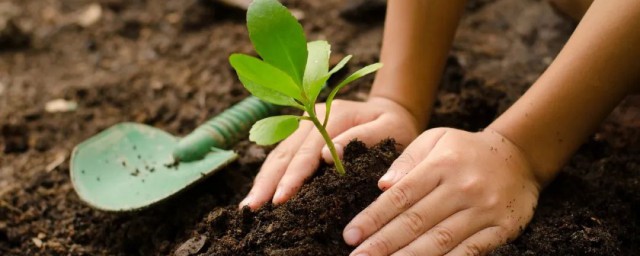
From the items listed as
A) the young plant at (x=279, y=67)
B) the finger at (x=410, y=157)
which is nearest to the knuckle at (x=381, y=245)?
the finger at (x=410, y=157)

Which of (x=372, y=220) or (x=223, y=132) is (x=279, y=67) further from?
(x=223, y=132)

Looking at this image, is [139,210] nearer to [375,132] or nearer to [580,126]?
[375,132]

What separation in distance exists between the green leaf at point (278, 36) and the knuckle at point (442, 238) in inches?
13.6

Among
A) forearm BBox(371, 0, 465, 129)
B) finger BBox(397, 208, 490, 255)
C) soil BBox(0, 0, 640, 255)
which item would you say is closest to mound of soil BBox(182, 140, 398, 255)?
soil BBox(0, 0, 640, 255)

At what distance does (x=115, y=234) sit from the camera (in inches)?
57.5

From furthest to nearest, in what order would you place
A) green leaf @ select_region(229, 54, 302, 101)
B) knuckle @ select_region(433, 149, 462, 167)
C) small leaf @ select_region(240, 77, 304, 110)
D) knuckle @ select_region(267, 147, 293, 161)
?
knuckle @ select_region(267, 147, 293, 161)
knuckle @ select_region(433, 149, 462, 167)
small leaf @ select_region(240, 77, 304, 110)
green leaf @ select_region(229, 54, 302, 101)

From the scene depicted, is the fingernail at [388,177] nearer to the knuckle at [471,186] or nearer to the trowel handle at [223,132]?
the knuckle at [471,186]

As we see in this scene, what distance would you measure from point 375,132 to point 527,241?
35cm

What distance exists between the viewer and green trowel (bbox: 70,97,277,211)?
1.40 metres

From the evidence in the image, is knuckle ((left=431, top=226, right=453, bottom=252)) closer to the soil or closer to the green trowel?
the soil

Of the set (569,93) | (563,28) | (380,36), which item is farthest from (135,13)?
(569,93)

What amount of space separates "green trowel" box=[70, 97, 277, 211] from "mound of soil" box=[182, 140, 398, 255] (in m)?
0.19

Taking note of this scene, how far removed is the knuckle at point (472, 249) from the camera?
1.14 m

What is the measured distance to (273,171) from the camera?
1.31 metres
